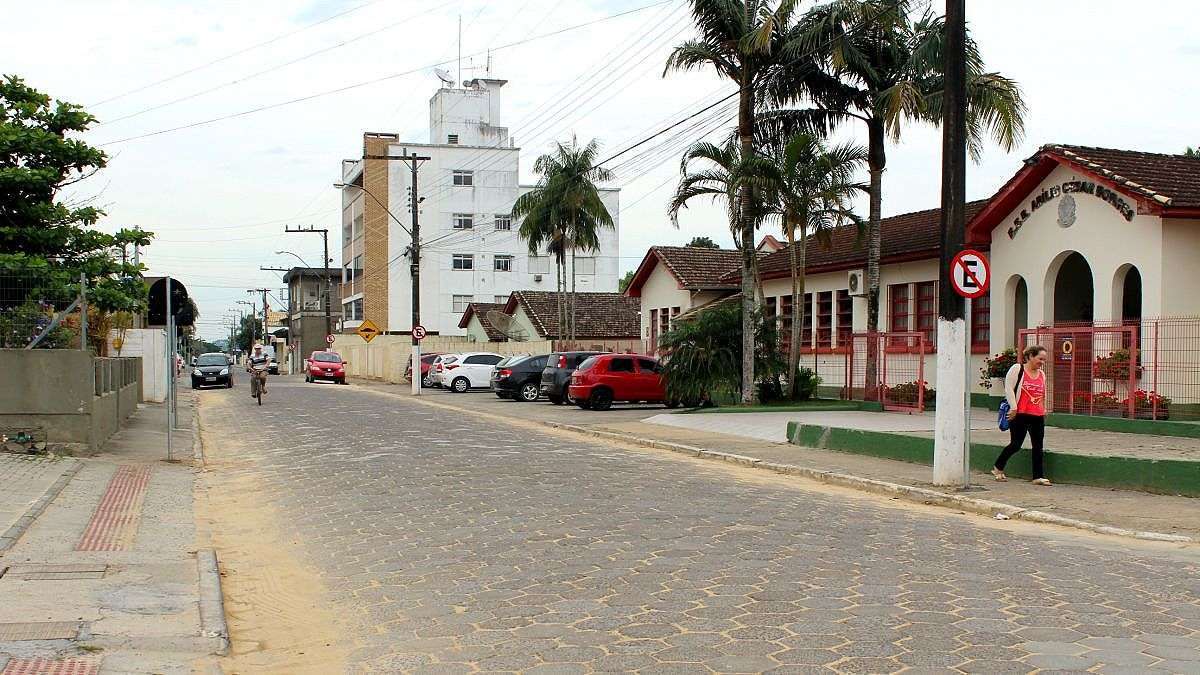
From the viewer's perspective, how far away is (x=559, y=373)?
33719 millimetres

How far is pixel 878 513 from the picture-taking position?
12.0 meters

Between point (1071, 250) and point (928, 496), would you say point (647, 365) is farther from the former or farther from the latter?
point (928, 496)

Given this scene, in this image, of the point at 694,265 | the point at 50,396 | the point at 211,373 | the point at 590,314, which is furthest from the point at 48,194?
the point at 590,314

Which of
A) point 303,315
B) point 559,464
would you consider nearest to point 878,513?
point 559,464

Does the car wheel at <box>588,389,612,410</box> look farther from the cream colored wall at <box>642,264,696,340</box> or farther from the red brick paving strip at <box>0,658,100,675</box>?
the red brick paving strip at <box>0,658,100,675</box>

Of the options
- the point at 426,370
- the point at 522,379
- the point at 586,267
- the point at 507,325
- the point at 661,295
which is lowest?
the point at 426,370

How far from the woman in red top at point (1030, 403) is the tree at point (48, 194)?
48.7ft

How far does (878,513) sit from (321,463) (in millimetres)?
8707

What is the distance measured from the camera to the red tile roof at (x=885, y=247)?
94.2 feet

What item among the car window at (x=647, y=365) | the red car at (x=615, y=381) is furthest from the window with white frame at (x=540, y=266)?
the red car at (x=615, y=381)

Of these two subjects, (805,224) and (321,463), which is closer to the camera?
(321,463)

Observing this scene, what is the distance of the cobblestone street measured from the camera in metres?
6.43

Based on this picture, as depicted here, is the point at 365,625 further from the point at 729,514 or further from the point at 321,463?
the point at 321,463

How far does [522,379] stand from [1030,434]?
24240mm
